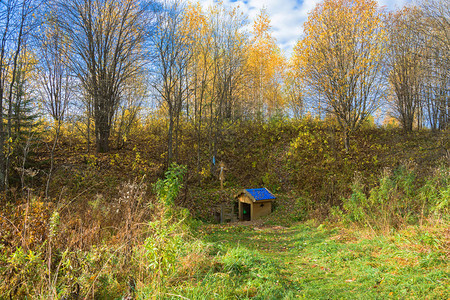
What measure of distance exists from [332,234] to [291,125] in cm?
1263

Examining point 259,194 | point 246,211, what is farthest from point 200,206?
point 259,194

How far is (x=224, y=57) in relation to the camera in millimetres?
15414

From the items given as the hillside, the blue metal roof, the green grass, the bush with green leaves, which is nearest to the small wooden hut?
the blue metal roof

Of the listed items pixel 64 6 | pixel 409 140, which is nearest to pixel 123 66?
pixel 64 6

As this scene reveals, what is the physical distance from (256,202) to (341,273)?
773 cm

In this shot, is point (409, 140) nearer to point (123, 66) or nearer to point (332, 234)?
point (332, 234)

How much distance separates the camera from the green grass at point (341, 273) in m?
3.31

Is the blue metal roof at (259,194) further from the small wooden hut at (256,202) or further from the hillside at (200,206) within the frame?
the hillside at (200,206)

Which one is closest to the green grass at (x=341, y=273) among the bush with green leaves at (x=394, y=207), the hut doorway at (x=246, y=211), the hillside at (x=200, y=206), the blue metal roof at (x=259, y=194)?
the hillside at (x=200, y=206)

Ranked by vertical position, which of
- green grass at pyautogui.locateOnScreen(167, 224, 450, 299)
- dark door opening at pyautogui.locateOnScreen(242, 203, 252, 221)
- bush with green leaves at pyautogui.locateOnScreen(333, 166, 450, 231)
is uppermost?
bush with green leaves at pyautogui.locateOnScreen(333, 166, 450, 231)

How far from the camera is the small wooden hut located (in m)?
12.0

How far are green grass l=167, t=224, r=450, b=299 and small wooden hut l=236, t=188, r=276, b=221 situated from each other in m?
5.84

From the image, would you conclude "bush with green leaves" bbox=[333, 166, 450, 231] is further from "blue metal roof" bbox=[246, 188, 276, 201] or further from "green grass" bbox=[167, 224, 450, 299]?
"blue metal roof" bbox=[246, 188, 276, 201]

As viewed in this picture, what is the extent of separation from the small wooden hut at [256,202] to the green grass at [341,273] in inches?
230
